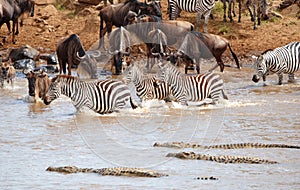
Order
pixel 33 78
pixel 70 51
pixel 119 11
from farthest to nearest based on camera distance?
pixel 119 11 < pixel 70 51 < pixel 33 78

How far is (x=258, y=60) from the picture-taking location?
18719 millimetres

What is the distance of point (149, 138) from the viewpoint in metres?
13.4

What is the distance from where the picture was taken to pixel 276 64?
61.8 ft

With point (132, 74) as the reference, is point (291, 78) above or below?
below

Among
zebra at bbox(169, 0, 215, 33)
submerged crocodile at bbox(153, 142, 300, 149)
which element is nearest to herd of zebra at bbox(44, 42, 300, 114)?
submerged crocodile at bbox(153, 142, 300, 149)

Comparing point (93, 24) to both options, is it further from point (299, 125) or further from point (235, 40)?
point (299, 125)

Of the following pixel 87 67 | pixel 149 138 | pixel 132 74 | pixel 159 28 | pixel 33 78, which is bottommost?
pixel 149 138

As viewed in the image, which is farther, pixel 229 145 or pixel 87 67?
pixel 87 67

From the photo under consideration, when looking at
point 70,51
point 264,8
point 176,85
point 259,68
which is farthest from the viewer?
point 264,8

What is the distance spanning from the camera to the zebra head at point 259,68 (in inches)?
736

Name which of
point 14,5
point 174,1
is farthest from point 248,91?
point 14,5

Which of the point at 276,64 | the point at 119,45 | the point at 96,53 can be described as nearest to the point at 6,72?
the point at 119,45

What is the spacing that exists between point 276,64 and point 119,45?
4.24m

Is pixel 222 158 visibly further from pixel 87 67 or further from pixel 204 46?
pixel 204 46
